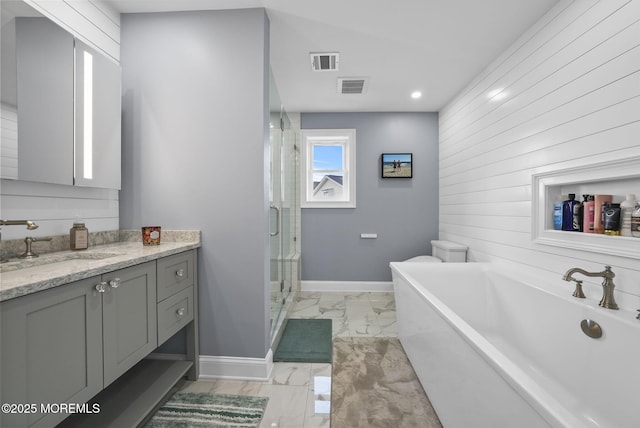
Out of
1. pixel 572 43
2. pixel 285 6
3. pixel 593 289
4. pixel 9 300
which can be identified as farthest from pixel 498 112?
pixel 9 300

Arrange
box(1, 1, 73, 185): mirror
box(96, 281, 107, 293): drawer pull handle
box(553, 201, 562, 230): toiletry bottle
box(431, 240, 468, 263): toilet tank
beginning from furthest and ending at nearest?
box(431, 240, 468, 263): toilet tank → box(553, 201, 562, 230): toiletry bottle → box(1, 1, 73, 185): mirror → box(96, 281, 107, 293): drawer pull handle

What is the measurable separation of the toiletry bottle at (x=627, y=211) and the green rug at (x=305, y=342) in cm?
203

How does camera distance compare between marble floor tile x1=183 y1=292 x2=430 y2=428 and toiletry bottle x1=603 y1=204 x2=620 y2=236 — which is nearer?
toiletry bottle x1=603 y1=204 x2=620 y2=236

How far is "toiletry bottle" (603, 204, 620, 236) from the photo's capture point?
1507 mm

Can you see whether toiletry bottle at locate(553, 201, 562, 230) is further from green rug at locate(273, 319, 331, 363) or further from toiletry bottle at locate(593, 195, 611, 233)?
green rug at locate(273, 319, 331, 363)

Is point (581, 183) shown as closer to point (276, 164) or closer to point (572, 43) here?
point (572, 43)

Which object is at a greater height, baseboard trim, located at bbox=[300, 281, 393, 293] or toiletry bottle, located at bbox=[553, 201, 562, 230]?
toiletry bottle, located at bbox=[553, 201, 562, 230]

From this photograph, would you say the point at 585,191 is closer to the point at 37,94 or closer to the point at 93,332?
the point at 93,332

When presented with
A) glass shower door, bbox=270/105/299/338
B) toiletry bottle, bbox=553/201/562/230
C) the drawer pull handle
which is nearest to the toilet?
toiletry bottle, bbox=553/201/562/230

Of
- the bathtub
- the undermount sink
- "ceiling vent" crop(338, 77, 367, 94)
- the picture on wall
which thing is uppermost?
"ceiling vent" crop(338, 77, 367, 94)

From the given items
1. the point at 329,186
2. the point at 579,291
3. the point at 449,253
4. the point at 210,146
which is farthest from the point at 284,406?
the point at 329,186

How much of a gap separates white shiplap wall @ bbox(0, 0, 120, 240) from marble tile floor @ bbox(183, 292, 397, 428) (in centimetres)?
129

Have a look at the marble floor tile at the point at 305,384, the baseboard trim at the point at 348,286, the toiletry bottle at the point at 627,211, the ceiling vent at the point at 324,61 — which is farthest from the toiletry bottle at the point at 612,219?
the baseboard trim at the point at 348,286

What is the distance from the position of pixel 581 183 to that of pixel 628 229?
41 centimetres
